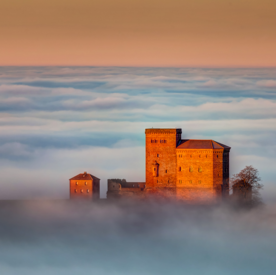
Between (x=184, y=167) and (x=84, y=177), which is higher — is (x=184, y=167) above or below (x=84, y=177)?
above

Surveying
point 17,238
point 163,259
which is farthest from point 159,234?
point 17,238

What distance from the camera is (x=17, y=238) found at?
424 ft

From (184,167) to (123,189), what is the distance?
11.9 meters

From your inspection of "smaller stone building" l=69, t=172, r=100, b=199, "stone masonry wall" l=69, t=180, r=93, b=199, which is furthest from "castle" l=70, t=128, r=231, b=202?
"stone masonry wall" l=69, t=180, r=93, b=199

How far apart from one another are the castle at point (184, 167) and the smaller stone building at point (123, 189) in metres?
2.47

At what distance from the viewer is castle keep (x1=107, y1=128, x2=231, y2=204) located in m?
81.9

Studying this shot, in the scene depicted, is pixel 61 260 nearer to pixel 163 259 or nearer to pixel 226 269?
pixel 163 259

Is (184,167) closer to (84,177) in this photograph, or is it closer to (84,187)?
(84,187)

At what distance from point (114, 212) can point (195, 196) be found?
21385 millimetres

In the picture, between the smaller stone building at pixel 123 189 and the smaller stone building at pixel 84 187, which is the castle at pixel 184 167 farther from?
the smaller stone building at pixel 84 187

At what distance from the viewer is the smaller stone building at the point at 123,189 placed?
3469 inches

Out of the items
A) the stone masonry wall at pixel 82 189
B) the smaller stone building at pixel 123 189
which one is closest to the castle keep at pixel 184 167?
the smaller stone building at pixel 123 189

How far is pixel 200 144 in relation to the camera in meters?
83.4

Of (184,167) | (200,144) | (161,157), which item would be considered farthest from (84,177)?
(200,144)
